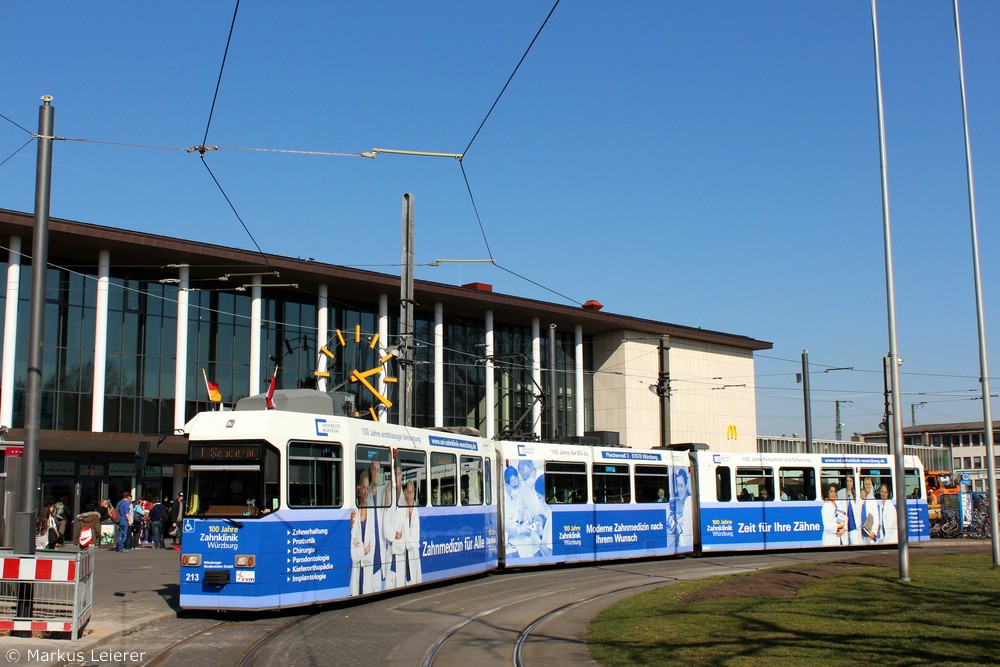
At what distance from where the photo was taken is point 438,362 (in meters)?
46.9

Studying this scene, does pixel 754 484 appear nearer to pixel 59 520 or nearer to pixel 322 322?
pixel 59 520

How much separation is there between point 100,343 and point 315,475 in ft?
76.1

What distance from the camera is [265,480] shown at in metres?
14.5

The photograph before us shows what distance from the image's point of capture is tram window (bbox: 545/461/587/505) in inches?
948

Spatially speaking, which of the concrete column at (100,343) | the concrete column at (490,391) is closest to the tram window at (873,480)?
the concrete column at (490,391)

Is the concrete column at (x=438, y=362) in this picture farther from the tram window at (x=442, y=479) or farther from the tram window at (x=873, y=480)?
the tram window at (x=442, y=479)

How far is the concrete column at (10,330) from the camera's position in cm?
3244

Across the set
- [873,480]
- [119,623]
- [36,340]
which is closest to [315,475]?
[119,623]

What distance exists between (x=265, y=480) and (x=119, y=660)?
388cm

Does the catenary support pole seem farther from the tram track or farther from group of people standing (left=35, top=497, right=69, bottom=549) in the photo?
group of people standing (left=35, top=497, right=69, bottom=549)

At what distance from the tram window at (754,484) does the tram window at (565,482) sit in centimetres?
621

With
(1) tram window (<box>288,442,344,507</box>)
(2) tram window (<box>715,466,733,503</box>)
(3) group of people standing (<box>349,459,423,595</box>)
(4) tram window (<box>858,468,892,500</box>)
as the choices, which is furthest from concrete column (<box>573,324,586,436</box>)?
(1) tram window (<box>288,442,344,507</box>)

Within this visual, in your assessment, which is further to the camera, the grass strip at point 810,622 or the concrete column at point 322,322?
the concrete column at point 322,322

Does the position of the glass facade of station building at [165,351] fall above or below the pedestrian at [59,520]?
above
